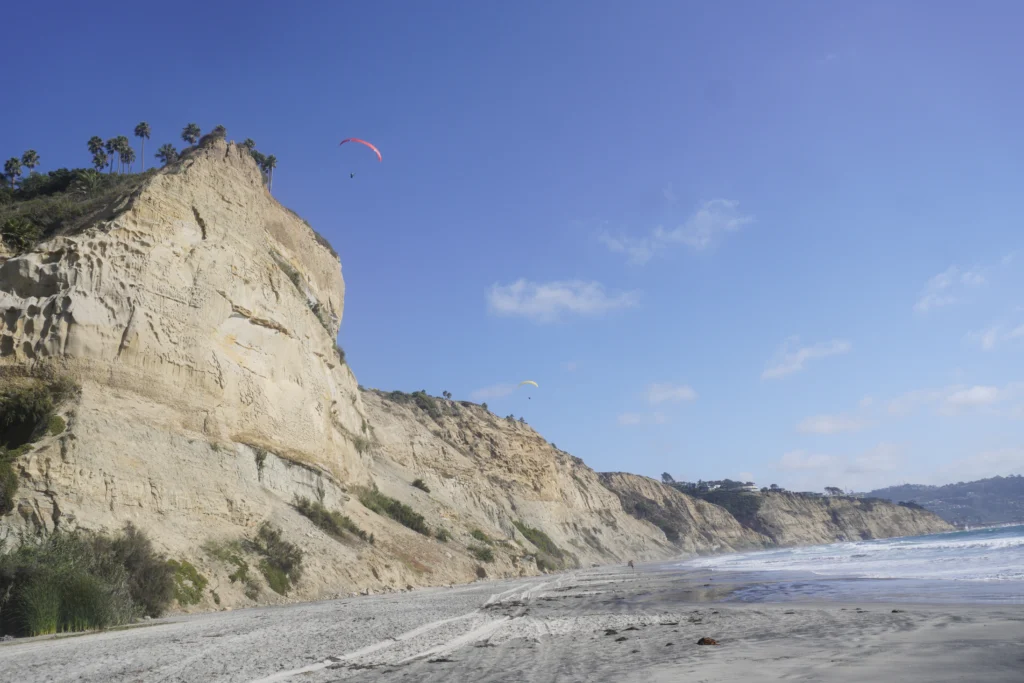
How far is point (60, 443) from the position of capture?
18266 mm

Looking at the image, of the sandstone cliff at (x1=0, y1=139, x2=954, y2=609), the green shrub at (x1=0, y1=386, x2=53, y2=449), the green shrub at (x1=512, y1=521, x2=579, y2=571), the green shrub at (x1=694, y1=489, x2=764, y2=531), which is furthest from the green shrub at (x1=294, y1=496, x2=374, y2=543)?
the green shrub at (x1=694, y1=489, x2=764, y2=531)

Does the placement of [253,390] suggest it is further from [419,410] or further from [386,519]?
[419,410]

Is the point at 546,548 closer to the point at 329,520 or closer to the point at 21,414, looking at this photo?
the point at 329,520

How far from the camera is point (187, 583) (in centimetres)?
1805

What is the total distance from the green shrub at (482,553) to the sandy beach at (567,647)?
2517cm

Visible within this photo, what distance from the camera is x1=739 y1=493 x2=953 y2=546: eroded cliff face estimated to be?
4902 inches

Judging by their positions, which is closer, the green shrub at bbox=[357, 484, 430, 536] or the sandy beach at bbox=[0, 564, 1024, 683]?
the sandy beach at bbox=[0, 564, 1024, 683]

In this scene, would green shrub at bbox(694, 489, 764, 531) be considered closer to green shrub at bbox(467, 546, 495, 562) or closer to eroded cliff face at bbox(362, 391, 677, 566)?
eroded cliff face at bbox(362, 391, 677, 566)

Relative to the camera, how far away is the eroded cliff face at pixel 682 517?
101m

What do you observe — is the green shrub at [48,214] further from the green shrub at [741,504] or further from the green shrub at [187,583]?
the green shrub at [741,504]

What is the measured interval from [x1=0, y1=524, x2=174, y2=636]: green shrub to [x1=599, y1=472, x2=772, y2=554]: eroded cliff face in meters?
88.0

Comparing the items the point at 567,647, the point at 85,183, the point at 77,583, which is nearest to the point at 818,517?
the point at 85,183

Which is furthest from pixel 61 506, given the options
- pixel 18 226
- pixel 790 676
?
pixel 790 676

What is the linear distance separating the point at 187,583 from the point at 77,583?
17.5ft
